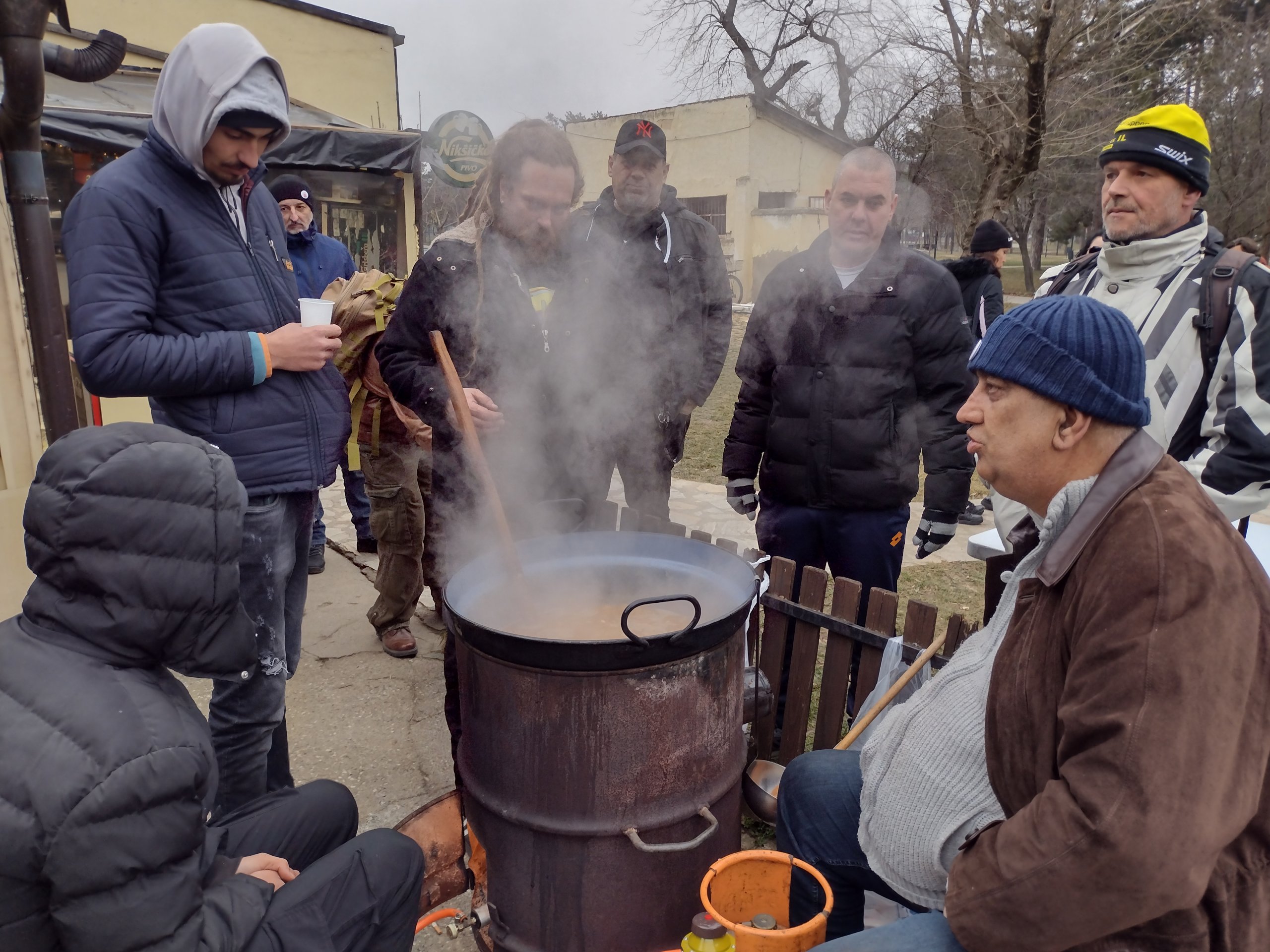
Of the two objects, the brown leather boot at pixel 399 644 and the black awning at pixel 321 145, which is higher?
the black awning at pixel 321 145

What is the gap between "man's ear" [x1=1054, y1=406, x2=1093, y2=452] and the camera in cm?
150

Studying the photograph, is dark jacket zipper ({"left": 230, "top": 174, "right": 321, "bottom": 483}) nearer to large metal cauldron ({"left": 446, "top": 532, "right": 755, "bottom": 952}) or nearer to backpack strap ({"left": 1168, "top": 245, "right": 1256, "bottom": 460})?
large metal cauldron ({"left": 446, "top": 532, "right": 755, "bottom": 952})

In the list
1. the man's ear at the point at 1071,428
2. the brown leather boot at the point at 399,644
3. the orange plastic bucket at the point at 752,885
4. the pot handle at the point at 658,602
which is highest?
the man's ear at the point at 1071,428

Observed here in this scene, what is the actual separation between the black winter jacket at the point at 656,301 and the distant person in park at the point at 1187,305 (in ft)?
5.51

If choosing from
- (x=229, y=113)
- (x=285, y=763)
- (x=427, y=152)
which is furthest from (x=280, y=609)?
(x=427, y=152)

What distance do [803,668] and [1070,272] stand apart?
1829 millimetres

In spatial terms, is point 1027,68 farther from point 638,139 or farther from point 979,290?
point 638,139

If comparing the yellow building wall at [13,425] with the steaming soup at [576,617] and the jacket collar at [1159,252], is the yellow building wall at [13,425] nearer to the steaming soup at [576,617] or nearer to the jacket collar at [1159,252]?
the steaming soup at [576,617]

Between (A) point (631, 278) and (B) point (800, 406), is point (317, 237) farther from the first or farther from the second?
(B) point (800, 406)

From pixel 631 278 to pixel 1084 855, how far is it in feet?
10.2

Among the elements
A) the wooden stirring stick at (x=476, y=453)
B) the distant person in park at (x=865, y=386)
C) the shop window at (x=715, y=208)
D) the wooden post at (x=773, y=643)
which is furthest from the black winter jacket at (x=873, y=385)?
the shop window at (x=715, y=208)

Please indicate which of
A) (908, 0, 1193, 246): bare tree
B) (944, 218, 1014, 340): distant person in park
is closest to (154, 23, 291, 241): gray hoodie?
(944, 218, 1014, 340): distant person in park

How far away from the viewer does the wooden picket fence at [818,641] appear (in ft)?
9.48

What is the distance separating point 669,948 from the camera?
2.20 metres
